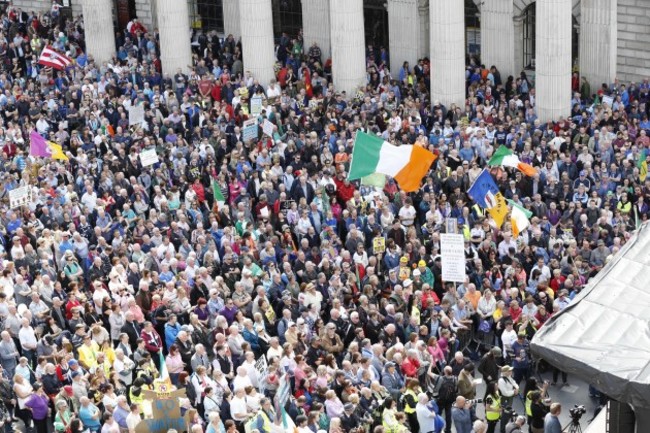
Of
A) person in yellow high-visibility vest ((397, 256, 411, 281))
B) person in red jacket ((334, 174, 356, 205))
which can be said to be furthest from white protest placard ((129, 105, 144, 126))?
person in yellow high-visibility vest ((397, 256, 411, 281))

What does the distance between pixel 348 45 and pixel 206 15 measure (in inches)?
499

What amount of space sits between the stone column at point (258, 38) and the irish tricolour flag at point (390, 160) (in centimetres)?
1375

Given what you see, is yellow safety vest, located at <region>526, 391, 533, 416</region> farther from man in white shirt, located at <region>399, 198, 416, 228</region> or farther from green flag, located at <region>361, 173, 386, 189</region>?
green flag, located at <region>361, 173, 386, 189</region>

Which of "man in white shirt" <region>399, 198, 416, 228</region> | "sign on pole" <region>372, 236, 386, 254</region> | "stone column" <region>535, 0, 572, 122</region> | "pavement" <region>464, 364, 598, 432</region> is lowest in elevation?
"pavement" <region>464, 364, 598, 432</region>

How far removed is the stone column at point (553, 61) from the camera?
137ft

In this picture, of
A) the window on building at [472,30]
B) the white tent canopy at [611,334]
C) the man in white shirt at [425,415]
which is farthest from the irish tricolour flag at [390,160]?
the window on building at [472,30]

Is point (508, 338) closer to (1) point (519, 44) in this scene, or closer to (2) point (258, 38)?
(1) point (519, 44)

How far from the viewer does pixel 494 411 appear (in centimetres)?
2730

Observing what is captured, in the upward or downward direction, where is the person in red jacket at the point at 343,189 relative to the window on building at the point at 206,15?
downward

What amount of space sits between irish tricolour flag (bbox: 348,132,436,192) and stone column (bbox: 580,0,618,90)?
12630mm

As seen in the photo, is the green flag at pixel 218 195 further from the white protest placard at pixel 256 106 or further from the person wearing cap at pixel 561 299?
the person wearing cap at pixel 561 299

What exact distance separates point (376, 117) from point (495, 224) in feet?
29.6

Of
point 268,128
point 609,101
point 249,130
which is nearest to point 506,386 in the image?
point 268,128

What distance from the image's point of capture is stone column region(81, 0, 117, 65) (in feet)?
171
